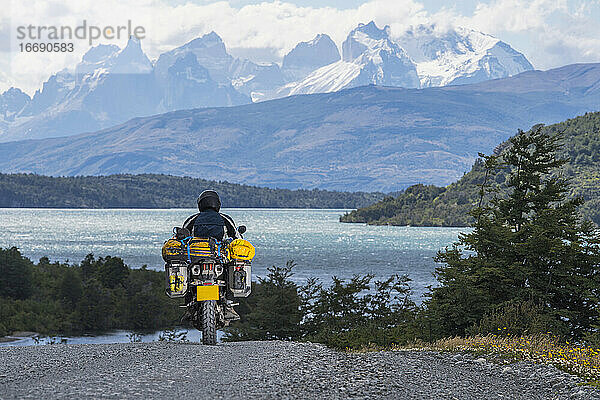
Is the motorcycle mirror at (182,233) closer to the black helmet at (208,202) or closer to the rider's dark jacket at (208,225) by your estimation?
the rider's dark jacket at (208,225)

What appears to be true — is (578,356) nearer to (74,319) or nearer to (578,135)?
(74,319)

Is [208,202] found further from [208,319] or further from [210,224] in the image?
[208,319]

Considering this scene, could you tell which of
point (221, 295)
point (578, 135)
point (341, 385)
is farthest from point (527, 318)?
point (578, 135)

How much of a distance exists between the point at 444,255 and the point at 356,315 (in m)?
7.09

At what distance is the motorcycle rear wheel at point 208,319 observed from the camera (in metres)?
13.4

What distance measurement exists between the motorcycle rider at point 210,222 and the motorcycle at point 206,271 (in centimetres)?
21

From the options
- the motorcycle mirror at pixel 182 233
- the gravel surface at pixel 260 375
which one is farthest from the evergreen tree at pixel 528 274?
the motorcycle mirror at pixel 182 233

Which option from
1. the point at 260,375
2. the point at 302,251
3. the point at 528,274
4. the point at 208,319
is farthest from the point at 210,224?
the point at 302,251

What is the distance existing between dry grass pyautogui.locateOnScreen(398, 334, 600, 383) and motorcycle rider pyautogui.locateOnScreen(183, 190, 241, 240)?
4500 mm

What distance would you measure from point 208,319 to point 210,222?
1.81 metres

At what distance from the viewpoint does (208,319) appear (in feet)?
44.2

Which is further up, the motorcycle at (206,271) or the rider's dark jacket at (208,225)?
the rider's dark jacket at (208,225)

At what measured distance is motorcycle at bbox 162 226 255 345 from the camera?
522 inches

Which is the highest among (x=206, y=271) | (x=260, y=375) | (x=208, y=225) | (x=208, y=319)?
(x=208, y=225)
